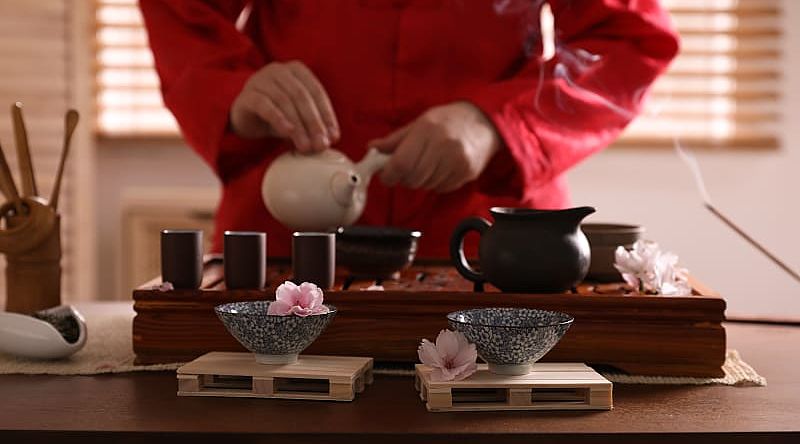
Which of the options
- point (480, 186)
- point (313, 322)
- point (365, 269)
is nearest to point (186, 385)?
point (313, 322)

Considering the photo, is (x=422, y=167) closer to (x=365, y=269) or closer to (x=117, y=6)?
(x=365, y=269)

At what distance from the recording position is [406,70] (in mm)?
1545

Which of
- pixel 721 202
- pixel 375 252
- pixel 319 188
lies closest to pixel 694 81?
pixel 721 202

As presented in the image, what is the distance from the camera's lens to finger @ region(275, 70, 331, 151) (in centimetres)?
135

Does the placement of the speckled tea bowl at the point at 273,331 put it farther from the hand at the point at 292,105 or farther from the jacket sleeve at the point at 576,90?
the jacket sleeve at the point at 576,90

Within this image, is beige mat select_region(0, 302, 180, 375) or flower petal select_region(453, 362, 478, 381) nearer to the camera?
flower petal select_region(453, 362, 478, 381)

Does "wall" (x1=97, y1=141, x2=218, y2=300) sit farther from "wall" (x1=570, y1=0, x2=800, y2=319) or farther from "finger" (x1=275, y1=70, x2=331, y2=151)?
"finger" (x1=275, y1=70, x2=331, y2=151)

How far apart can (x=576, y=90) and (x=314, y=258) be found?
58 centimetres

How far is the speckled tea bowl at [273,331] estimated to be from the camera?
36.6 inches

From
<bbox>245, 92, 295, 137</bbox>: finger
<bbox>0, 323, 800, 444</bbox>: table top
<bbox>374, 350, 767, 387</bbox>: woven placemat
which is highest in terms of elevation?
<bbox>245, 92, 295, 137</bbox>: finger

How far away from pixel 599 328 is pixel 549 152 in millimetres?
450

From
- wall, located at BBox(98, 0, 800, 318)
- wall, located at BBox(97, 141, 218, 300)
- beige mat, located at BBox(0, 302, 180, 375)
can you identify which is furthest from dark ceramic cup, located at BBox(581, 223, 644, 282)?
wall, located at BBox(97, 141, 218, 300)

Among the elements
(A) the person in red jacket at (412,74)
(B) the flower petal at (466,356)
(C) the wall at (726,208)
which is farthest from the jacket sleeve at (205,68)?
(C) the wall at (726,208)

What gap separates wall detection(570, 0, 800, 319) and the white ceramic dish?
209cm
